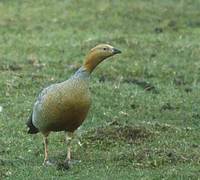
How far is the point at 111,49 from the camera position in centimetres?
A: 917

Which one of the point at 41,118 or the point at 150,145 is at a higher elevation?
the point at 41,118

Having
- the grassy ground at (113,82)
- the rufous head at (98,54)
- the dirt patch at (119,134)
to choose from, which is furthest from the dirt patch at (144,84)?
the rufous head at (98,54)

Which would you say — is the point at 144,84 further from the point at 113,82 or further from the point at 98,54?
the point at 98,54

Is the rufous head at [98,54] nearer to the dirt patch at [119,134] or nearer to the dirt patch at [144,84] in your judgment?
the dirt patch at [119,134]

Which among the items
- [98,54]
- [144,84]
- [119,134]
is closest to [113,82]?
[144,84]

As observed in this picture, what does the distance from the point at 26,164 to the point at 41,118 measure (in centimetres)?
70

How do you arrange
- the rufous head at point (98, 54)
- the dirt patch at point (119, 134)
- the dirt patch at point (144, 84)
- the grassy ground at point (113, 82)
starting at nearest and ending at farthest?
the rufous head at point (98, 54) < the grassy ground at point (113, 82) < the dirt patch at point (119, 134) < the dirt patch at point (144, 84)

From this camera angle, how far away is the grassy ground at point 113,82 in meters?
9.73

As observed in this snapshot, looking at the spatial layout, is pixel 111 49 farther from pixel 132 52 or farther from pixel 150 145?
pixel 132 52

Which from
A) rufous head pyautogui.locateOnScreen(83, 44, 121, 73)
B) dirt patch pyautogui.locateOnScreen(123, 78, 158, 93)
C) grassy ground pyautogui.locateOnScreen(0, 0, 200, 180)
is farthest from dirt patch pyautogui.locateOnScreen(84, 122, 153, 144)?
dirt patch pyautogui.locateOnScreen(123, 78, 158, 93)

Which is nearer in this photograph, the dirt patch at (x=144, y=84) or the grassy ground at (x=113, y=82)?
the grassy ground at (x=113, y=82)

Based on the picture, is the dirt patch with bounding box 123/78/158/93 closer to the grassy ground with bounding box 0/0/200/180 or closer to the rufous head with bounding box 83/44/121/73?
the grassy ground with bounding box 0/0/200/180

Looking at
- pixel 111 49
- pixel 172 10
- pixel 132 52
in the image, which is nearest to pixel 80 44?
pixel 132 52

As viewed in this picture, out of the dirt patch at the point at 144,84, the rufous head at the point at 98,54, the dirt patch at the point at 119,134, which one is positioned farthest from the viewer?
the dirt patch at the point at 144,84
